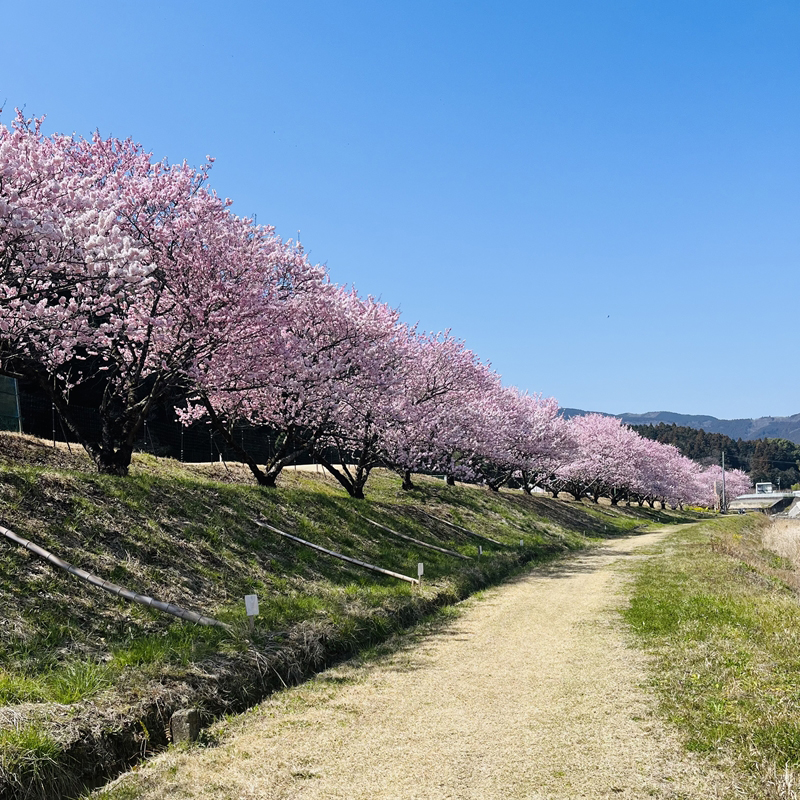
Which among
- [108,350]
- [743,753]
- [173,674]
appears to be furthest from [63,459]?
[743,753]

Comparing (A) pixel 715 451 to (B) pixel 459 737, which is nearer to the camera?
(B) pixel 459 737

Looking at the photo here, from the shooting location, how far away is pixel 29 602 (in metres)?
9.32

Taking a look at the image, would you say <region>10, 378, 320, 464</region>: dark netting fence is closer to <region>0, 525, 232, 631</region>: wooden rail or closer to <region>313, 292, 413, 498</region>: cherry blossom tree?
<region>313, 292, 413, 498</region>: cherry blossom tree

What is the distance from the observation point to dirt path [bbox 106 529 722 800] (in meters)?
6.11

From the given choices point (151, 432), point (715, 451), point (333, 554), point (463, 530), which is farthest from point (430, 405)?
point (715, 451)

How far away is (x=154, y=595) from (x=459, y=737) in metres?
6.05

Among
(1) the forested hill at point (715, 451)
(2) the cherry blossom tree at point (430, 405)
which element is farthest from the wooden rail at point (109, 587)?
(1) the forested hill at point (715, 451)

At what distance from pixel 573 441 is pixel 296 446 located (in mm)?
34636

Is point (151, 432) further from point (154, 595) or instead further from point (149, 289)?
point (154, 595)

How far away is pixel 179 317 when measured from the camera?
16.8 m

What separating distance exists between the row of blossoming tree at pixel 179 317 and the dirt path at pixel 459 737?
296 inches

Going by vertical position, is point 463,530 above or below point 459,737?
below

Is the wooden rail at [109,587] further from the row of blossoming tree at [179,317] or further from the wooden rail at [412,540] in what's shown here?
the wooden rail at [412,540]

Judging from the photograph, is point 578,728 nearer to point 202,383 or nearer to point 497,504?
point 202,383
